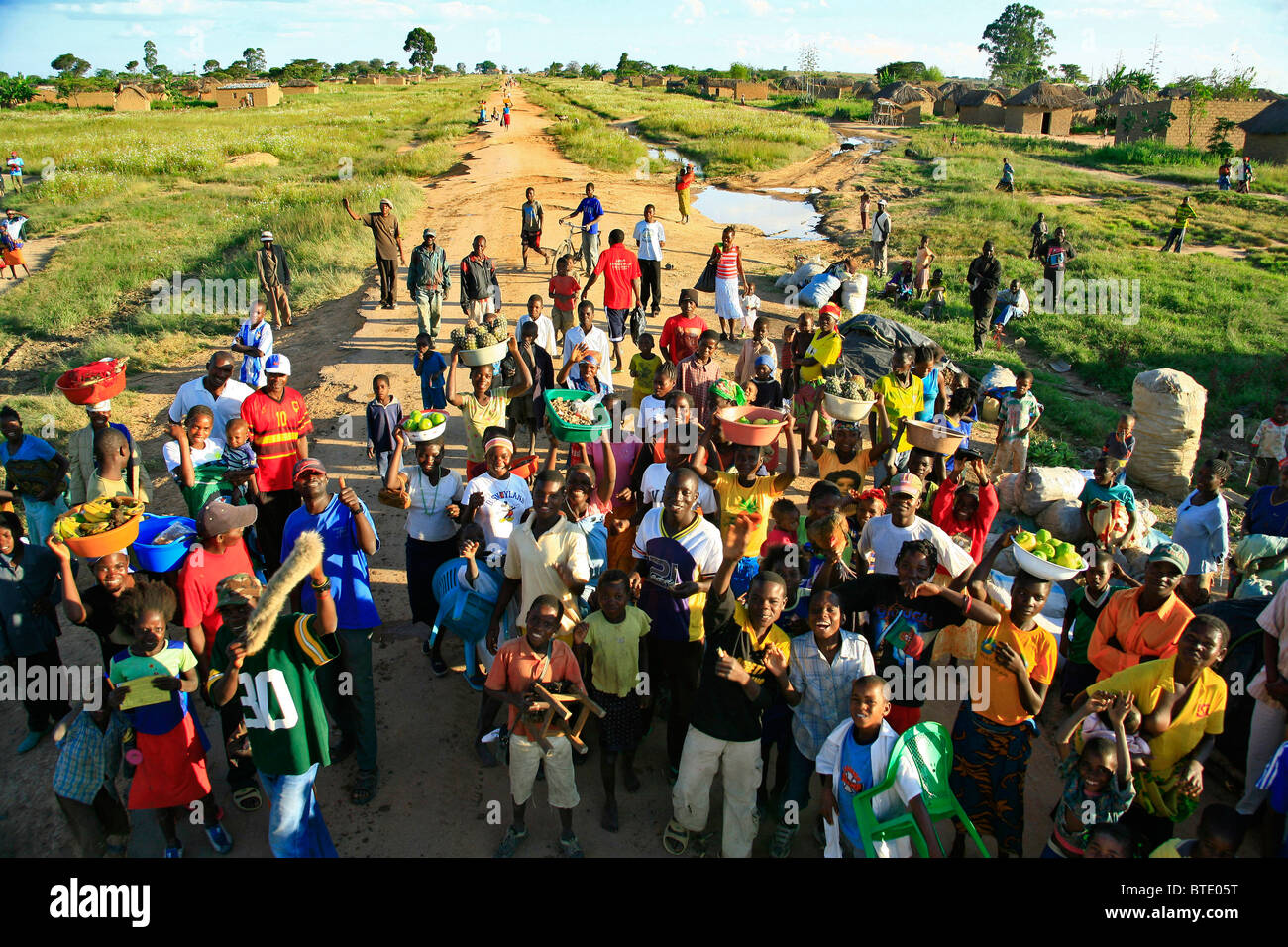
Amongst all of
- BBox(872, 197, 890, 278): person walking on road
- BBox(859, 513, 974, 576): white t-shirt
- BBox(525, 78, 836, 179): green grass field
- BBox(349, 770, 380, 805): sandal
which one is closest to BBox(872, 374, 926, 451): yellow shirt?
BBox(859, 513, 974, 576): white t-shirt

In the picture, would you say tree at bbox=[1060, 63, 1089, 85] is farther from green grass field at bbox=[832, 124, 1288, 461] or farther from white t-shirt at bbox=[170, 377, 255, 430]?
white t-shirt at bbox=[170, 377, 255, 430]

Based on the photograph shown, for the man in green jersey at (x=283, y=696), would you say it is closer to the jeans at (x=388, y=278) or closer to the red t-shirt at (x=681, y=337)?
the red t-shirt at (x=681, y=337)

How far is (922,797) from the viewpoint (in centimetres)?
332

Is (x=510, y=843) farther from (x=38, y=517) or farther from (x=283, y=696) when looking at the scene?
(x=38, y=517)

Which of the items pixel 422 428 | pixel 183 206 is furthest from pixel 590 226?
pixel 183 206

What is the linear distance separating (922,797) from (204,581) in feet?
12.7

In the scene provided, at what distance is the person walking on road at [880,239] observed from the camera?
17188mm

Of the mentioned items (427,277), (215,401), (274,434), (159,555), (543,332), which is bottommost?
(159,555)

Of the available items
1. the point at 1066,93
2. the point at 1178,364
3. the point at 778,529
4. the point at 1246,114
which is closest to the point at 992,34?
the point at 1066,93

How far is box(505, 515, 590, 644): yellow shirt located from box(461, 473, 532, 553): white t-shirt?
397 millimetres

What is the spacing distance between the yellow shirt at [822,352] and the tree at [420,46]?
128756mm

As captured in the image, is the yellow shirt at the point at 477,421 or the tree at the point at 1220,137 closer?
the yellow shirt at the point at 477,421

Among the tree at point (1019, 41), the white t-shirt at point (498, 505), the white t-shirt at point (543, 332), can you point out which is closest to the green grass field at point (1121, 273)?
the white t-shirt at point (543, 332)
